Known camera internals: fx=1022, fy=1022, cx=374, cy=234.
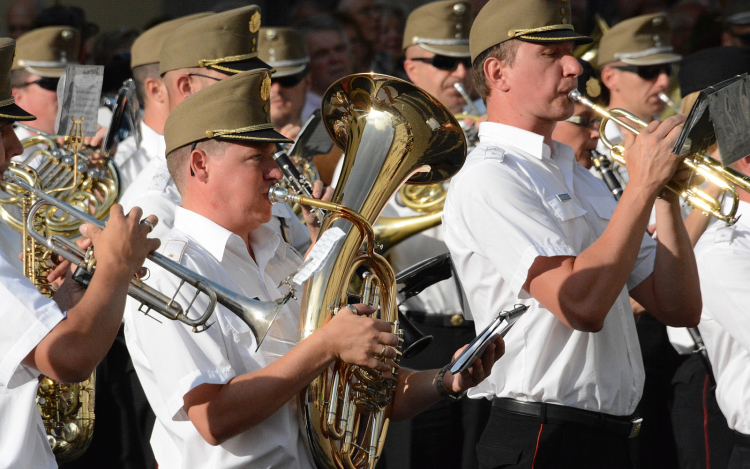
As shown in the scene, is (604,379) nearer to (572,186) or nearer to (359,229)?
(572,186)

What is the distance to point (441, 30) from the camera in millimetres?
6629

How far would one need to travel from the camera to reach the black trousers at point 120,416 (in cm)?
531

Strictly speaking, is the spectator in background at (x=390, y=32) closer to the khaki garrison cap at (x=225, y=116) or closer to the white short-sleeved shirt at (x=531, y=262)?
the white short-sleeved shirt at (x=531, y=262)

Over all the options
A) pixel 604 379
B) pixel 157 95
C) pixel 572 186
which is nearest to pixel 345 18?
pixel 157 95

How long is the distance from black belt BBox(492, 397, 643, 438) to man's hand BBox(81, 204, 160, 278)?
4.99ft

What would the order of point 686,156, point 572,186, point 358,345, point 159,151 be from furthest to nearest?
point 159,151
point 572,186
point 686,156
point 358,345

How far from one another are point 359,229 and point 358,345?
46cm

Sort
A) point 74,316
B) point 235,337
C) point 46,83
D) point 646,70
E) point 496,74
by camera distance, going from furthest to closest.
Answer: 1. point 646,70
2. point 46,83
3. point 496,74
4. point 235,337
5. point 74,316

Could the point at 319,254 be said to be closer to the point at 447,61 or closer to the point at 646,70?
the point at 447,61

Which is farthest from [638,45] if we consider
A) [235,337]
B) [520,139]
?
[235,337]

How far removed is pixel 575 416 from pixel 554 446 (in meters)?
0.13

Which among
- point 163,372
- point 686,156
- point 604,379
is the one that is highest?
point 686,156

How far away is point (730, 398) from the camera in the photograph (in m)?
4.44

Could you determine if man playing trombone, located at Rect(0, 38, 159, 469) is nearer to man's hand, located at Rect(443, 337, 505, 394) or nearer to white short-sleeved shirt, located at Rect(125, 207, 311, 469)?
white short-sleeved shirt, located at Rect(125, 207, 311, 469)
